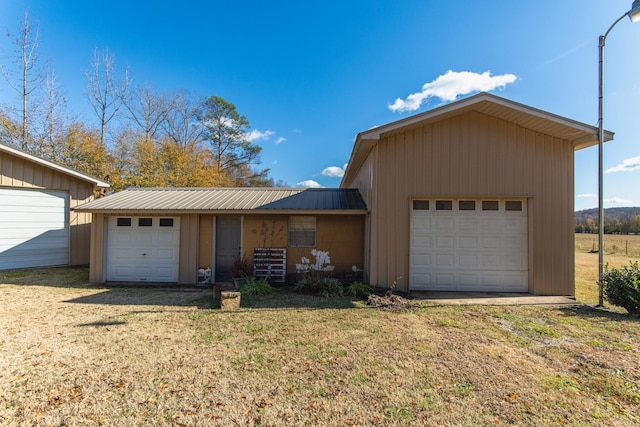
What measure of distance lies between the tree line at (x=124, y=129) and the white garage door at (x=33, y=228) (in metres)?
6.31

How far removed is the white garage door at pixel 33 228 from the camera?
915 centimetres

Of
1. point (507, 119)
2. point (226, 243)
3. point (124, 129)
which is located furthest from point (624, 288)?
point (124, 129)

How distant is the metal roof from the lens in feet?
25.0

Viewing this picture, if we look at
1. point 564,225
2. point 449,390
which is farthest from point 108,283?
point 564,225

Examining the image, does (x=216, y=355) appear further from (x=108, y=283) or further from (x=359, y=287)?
(x=108, y=283)

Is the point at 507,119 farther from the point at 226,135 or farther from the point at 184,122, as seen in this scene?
the point at 184,122

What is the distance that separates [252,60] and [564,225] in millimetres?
14703

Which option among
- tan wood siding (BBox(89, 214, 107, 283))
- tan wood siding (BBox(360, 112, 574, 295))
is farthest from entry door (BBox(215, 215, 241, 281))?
tan wood siding (BBox(360, 112, 574, 295))

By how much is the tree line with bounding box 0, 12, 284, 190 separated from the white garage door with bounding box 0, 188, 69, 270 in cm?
631

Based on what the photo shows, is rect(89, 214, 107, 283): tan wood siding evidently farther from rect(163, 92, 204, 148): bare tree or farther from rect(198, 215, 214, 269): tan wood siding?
rect(163, 92, 204, 148): bare tree

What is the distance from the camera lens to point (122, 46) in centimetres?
1605

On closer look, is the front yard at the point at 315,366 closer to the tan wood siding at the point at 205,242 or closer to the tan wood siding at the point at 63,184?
the tan wood siding at the point at 205,242

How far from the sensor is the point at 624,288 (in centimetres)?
547

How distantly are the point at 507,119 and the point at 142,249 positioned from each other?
10368mm
